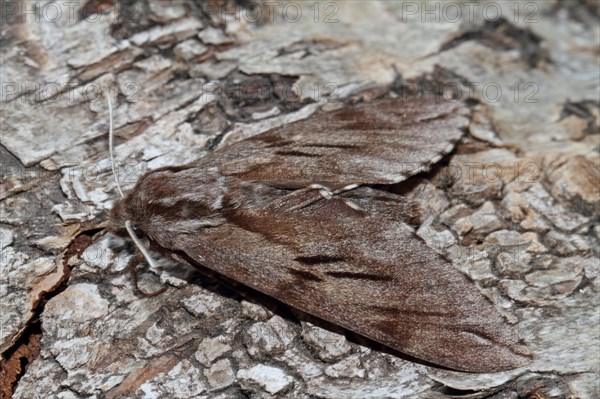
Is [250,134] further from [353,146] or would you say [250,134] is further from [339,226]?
[339,226]

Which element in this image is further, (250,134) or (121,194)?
→ (250,134)

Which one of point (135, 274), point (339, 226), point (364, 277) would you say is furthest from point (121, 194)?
point (364, 277)

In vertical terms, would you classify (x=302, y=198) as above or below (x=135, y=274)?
above

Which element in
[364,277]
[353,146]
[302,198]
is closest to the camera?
[364,277]

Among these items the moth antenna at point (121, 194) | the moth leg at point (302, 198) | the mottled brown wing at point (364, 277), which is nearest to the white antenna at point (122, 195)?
the moth antenna at point (121, 194)

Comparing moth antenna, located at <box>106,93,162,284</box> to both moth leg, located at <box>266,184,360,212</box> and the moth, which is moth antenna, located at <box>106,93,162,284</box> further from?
moth leg, located at <box>266,184,360,212</box>

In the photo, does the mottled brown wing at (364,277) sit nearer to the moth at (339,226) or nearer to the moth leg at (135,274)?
the moth at (339,226)

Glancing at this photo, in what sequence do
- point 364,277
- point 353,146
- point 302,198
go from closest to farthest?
point 364,277
point 302,198
point 353,146
